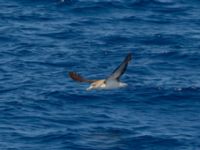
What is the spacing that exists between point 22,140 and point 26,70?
10956 mm

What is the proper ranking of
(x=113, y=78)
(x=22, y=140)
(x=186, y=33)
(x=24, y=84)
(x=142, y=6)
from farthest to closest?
(x=142, y=6) → (x=186, y=33) → (x=24, y=84) → (x=22, y=140) → (x=113, y=78)

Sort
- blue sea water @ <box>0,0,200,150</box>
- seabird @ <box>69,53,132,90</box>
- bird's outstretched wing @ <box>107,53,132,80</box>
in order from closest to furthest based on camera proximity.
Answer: bird's outstretched wing @ <box>107,53,132,80</box>, seabird @ <box>69,53,132,90</box>, blue sea water @ <box>0,0,200,150</box>

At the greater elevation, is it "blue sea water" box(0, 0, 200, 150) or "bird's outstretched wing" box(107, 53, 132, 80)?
"bird's outstretched wing" box(107, 53, 132, 80)

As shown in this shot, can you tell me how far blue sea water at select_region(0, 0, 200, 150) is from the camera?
54.8 metres

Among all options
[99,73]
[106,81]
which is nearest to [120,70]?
[106,81]

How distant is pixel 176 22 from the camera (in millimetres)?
74438

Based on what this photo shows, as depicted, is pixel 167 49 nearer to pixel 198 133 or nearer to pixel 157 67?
pixel 157 67

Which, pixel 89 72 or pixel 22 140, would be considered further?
pixel 89 72

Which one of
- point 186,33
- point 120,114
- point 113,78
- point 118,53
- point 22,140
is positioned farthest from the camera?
point 186,33

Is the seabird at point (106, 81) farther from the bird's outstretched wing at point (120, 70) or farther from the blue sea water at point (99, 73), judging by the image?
the blue sea water at point (99, 73)

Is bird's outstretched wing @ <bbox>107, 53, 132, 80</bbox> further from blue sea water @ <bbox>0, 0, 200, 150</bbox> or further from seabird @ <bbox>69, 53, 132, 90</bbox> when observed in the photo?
blue sea water @ <bbox>0, 0, 200, 150</bbox>

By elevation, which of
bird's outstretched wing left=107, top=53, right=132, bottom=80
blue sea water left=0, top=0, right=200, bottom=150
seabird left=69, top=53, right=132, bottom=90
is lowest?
blue sea water left=0, top=0, right=200, bottom=150

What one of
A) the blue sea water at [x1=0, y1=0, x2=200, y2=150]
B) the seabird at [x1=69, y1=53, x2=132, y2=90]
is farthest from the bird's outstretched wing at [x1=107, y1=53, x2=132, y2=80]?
the blue sea water at [x1=0, y1=0, x2=200, y2=150]

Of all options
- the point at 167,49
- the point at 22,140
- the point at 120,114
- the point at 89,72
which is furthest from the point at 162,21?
the point at 22,140
